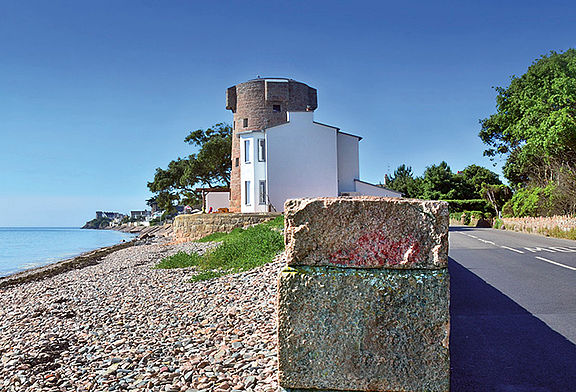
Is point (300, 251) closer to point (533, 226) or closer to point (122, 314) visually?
point (122, 314)

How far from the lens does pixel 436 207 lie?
229cm

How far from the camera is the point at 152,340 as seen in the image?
6.09 meters

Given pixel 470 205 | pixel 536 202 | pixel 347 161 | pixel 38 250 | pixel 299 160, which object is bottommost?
pixel 38 250

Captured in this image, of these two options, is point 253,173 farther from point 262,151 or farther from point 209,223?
point 209,223

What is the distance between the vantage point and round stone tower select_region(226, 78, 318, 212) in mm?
41000

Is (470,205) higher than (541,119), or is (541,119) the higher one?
(541,119)

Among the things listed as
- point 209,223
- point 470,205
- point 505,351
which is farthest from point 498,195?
point 505,351

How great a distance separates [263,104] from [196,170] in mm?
14760

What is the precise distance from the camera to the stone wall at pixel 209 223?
30430 mm

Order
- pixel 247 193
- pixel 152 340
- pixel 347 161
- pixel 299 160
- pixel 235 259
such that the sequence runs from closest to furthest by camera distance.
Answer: pixel 152 340, pixel 235 259, pixel 299 160, pixel 247 193, pixel 347 161

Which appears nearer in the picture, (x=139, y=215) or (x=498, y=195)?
(x=498, y=195)

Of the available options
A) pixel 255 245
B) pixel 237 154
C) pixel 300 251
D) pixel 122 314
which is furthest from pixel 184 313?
pixel 237 154

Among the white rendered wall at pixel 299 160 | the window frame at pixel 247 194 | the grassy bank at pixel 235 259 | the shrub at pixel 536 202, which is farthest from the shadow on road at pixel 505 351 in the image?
the window frame at pixel 247 194

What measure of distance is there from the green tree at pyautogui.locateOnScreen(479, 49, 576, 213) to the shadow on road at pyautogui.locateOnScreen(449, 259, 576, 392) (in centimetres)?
1921
